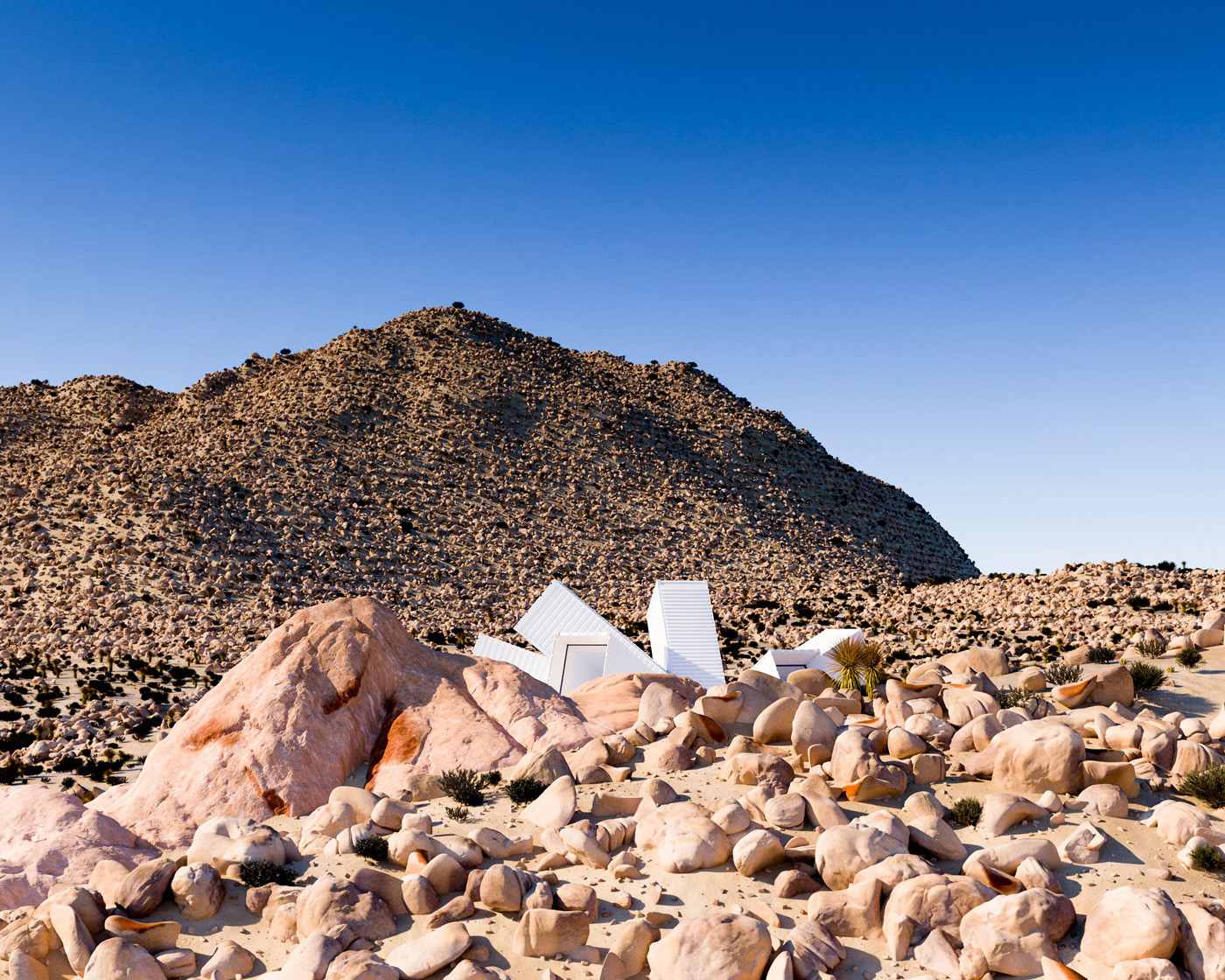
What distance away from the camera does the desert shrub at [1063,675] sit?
16.9 m

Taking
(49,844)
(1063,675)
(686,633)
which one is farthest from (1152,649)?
(49,844)

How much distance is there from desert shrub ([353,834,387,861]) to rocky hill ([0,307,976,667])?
3041 cm

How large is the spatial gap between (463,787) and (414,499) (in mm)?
55586

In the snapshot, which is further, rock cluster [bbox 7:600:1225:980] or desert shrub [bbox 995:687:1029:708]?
desert shrub [bbox 995:687:1029:708]

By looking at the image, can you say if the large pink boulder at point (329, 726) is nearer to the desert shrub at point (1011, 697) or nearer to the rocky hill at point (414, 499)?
the desert shrub at point (1011, 697)

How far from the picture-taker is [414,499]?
65.6 m

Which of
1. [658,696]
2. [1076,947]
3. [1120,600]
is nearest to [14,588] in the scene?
[658,696]

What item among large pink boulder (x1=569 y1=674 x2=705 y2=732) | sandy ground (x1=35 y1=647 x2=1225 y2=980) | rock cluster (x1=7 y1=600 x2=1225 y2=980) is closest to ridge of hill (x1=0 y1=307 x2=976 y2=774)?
large pink boulder (x1=569 y1=674 x2=705 y2=732)

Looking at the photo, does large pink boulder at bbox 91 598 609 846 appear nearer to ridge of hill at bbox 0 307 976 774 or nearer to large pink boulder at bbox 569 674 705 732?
large pink boulder at bbox 569 674 705 732

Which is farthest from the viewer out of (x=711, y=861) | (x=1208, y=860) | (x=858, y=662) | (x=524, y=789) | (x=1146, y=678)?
(x=858, y=662)

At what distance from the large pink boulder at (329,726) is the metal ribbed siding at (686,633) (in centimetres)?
1021

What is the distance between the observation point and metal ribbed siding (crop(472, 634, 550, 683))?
24.6 meters

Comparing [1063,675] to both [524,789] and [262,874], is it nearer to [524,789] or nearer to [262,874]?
[524,789]

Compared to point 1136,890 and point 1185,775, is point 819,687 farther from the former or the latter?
point 1136,890
